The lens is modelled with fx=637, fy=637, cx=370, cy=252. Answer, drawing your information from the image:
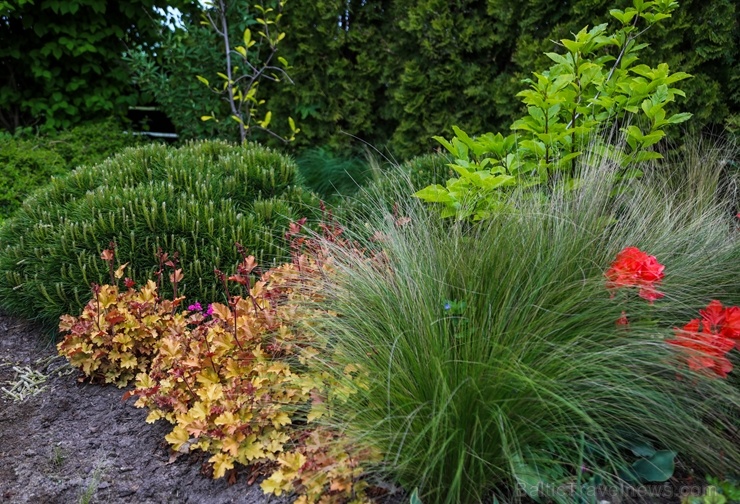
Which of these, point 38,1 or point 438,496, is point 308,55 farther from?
point 438,496

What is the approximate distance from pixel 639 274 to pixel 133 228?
2680 mm

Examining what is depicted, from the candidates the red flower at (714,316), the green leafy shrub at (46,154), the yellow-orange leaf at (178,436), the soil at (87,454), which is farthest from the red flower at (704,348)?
the green leafy shrub at (46,154)

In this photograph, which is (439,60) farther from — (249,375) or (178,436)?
(178,436)

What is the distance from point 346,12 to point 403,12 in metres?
0.69

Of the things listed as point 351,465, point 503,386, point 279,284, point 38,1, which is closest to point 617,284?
point 503,386

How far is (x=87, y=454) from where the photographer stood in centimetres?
267

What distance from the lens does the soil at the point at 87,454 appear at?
2.43m

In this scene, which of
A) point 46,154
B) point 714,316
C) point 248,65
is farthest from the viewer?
point 248,65

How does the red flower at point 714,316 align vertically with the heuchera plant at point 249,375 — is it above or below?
above

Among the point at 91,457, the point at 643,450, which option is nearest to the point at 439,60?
the point at 643,450

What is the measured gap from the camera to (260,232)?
3.81 m

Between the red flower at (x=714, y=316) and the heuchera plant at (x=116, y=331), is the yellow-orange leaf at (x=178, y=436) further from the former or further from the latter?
the red flower at (x=714, y=316)

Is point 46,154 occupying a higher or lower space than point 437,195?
lower

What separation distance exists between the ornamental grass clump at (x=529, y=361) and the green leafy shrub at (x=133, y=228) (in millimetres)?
1133
